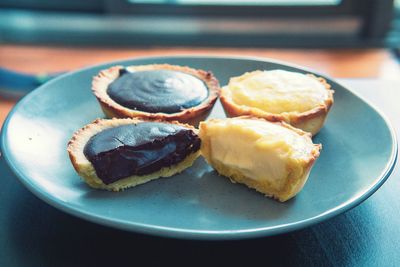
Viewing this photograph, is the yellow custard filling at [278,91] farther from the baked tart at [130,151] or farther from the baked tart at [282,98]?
the baked tart at [130,151]

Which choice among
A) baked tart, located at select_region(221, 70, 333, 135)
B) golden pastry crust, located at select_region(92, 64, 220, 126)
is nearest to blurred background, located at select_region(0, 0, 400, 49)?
golden pastry crust, located at select_region(92, 64, 220, 126)

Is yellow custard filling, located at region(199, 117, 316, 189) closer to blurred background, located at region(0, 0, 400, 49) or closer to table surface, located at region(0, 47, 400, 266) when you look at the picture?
table surface, located at region(0, 47, 400, 266)

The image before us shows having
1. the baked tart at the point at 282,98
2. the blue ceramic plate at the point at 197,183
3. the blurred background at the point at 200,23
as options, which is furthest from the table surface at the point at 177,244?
the blurred background at the point at 200,23

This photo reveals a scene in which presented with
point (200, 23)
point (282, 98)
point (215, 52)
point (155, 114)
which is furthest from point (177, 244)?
point (200, 23)

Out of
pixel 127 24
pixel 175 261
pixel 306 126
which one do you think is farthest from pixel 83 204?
pixel 127 24

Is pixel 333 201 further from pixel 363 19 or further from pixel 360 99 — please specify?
pixel 363 19

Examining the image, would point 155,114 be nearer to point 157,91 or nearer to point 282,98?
point 157,91
